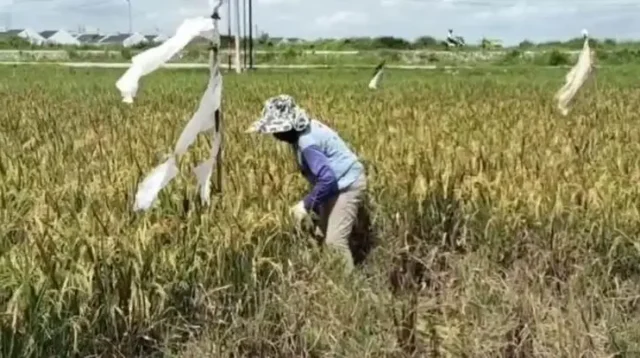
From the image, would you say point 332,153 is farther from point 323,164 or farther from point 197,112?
point 197,112

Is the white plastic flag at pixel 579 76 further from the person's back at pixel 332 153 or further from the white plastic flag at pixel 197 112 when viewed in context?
the white plastic flag at pixel 197 112

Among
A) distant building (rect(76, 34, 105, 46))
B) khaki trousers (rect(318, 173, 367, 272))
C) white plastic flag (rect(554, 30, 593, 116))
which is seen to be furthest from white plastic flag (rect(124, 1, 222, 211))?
distant building (rect(76, 34, 105, 46))

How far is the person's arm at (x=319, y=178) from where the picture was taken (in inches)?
205

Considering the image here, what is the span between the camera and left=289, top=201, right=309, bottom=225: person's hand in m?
5.07

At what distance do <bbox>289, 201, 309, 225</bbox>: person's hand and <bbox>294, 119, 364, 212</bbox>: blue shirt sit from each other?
0.05m

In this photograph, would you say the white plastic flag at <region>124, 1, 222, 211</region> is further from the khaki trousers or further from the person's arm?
the khaki trousers

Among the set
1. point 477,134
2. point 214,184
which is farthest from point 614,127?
point 214,184

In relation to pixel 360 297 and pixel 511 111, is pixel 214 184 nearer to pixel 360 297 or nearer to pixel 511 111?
pixel 360 297

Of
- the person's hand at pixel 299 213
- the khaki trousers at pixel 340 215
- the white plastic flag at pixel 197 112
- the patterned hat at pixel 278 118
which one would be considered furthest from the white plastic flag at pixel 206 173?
the khaki trousers at pixel 340 215

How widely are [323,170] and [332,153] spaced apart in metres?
0.17

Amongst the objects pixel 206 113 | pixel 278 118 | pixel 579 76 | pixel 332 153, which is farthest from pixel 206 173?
pixel 579 76

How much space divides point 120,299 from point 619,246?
2600 millimetres

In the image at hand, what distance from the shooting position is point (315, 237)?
5309 mm

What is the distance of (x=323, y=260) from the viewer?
16.0ft
